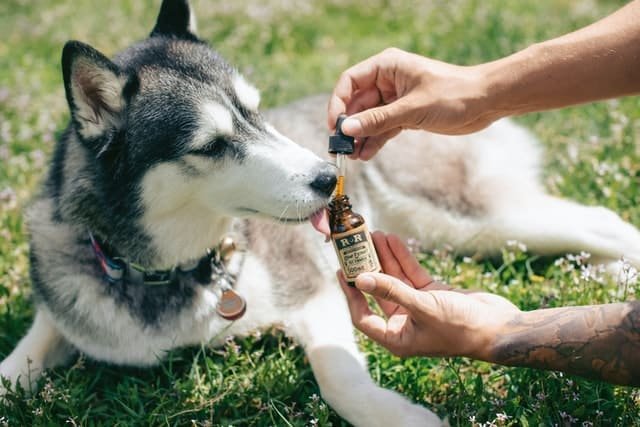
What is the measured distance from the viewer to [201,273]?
285 centimetres

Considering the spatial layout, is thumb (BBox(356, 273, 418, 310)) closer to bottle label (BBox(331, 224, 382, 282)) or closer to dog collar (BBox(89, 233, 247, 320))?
bottle label (BBox(331, 224, 382, 282))

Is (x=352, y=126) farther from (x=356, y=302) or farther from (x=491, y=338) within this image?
(x=491, y=338)

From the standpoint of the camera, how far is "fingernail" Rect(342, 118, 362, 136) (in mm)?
2367

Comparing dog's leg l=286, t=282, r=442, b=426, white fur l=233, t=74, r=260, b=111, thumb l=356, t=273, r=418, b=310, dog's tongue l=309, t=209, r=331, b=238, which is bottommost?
dog's leg l=286, t=282, r=442, b=426

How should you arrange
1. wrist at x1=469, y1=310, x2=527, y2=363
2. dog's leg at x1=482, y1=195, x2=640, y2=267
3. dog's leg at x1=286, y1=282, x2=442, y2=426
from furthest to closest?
dog's leg at x1=482, y1=195, x2=640, y2=267
dog's leg at x1=286, y1=282, x2=442, y2=426
wrist at x1=469, y1=310, x2=527, y2=363

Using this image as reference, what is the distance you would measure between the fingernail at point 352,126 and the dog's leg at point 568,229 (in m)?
1.46

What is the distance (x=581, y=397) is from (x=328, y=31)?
513 cm

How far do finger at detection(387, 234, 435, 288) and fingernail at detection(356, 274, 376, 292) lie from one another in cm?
47

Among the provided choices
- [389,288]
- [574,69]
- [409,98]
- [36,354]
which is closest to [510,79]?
[574,69]

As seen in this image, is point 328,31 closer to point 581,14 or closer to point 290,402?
point 581,14

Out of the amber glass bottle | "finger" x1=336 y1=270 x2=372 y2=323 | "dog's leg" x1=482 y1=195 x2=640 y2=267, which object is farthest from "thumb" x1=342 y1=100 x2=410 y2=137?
"dog's leg" x1=482 y1=195 x2=640 y2=267

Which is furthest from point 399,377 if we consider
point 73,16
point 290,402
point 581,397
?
point 73,16

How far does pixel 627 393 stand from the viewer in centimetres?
231

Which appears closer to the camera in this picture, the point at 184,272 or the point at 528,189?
the point at 184,272
